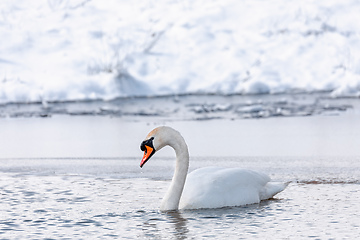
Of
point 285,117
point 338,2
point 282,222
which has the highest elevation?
point 338,2

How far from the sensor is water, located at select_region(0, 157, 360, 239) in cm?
529

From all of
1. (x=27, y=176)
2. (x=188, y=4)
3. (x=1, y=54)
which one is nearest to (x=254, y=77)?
(x=188, y=4)

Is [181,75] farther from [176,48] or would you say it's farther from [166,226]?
[166,226]

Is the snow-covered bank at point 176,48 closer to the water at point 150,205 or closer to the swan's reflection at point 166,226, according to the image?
the water at point 150,205

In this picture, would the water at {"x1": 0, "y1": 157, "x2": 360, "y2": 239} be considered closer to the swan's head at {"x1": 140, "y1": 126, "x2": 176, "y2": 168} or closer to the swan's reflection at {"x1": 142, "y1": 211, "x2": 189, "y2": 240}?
the swan's reflection at {"x1": 142, "y1": 211, "x2": 189, "y2": 240}

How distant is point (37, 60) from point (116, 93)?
2.53 m

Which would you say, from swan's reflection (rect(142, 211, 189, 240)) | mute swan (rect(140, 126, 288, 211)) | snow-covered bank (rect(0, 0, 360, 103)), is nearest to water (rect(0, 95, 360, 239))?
swan's reflection (rect(142, 211, 189, 240))

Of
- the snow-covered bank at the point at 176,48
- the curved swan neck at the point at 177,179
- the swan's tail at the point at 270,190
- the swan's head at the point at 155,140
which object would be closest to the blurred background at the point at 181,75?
the snow-covered bank at the point at 176,48

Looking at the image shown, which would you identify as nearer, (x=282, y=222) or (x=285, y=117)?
(x=282, y=222)

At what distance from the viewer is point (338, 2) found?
61.4 ft

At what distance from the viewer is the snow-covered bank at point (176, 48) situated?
1528 centimetres

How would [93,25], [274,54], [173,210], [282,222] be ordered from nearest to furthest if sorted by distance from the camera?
[282,222]
[173,210]
[274,54]
[93,25]

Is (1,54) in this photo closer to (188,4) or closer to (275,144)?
(188,4)

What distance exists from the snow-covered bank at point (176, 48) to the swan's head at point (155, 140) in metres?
8.69
